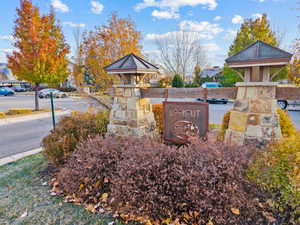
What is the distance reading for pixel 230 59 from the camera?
271cm

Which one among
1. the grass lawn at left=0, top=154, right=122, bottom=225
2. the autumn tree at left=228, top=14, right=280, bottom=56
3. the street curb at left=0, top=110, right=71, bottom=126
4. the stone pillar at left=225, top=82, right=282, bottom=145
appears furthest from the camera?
the autumn tree at left=228, top=14, right=280, bottom=56

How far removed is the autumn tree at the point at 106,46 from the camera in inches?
298

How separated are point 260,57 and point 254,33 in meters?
14.3

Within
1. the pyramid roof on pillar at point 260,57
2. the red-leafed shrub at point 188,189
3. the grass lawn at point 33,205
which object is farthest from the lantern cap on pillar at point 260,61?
the grass lawn at point 33,205

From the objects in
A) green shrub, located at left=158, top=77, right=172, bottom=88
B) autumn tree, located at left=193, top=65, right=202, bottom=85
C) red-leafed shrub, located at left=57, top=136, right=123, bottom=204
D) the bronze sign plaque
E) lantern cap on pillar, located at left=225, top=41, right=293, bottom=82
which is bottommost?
red-leafed shrub, located at left=57, top=136, right=123, bottom=204

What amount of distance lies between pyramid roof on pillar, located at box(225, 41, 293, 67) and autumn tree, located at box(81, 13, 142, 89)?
18.9ft

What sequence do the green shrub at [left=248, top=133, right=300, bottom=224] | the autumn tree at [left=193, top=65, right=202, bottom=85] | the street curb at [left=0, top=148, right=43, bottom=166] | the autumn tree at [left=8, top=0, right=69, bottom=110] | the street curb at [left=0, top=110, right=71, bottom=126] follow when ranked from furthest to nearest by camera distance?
the autumn tree at [left=193, top=65, right=202, bottom=85], the autumn tree at [left=8, top=0, right=69, bottom=110], the street curb at [left=0, top=110, right=71, bottom=126], the street curb at [left=0, top=148, right=43, bottom=166], the green shrub at [left=248, top=133, right=300, bottom=224]

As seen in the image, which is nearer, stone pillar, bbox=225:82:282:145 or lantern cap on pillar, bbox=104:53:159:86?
stone pillar, bbox=225:82:282:145

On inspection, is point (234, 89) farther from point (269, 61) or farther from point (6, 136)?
point (6, 136)

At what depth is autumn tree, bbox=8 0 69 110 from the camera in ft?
31.4

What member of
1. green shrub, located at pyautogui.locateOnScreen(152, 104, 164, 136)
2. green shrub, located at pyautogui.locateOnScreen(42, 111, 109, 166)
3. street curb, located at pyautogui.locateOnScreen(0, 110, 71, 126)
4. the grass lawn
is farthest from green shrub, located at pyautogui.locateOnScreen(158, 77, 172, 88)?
the grass lawn

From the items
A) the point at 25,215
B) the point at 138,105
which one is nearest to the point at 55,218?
the point at 25,215

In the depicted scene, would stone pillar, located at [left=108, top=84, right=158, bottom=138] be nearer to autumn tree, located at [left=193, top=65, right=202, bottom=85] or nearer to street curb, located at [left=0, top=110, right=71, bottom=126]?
street curb, located at [left=0, top=110, right=71, bottom=126]

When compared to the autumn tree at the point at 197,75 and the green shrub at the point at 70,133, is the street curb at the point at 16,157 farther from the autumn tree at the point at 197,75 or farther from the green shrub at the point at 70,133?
the autumn tree at the point at 197,75
